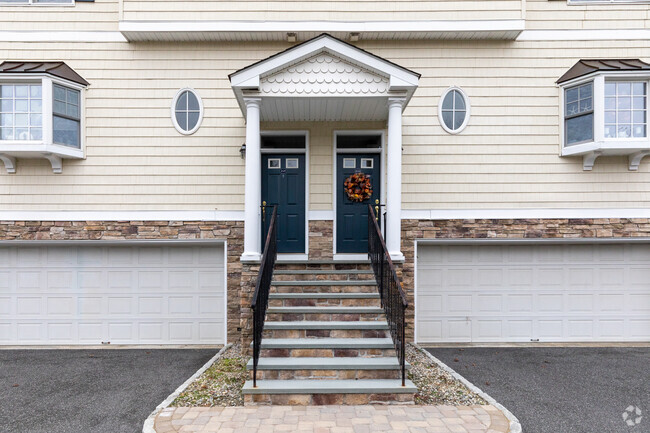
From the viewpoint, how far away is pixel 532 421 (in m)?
4.02

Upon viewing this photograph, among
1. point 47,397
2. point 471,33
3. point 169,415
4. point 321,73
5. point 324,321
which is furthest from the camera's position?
point 471,33

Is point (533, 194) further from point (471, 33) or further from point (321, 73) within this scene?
point (321, 73)

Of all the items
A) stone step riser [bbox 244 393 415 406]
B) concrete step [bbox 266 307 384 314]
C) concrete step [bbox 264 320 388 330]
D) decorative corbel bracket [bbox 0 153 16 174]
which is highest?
decorative corbel bracket [bbox 0 153 16 174]

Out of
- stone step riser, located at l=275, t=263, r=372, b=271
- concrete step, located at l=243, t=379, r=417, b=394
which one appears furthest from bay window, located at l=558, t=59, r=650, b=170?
concrete step, located at l=243, t=379, r=417, b=394

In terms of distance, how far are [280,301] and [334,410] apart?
175 centimetres

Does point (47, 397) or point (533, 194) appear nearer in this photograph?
point (47, 397)

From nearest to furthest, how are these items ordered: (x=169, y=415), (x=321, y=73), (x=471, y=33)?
(x=169, y=415), (x=321, y=73), (x=471, y=33)

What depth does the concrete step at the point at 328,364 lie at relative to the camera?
4438mm

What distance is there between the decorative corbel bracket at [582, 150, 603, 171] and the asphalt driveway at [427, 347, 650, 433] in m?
3.14

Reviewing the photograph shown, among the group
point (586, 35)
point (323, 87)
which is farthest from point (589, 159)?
point (323, 87)

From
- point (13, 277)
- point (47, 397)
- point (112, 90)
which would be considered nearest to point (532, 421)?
point (47, 397)

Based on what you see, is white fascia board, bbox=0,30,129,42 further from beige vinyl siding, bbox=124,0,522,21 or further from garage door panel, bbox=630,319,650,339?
garage door panel, bbox=630,319,650,339

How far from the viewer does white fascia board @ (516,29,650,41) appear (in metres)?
6.87

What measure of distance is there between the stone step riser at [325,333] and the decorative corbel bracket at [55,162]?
476 centimetres
